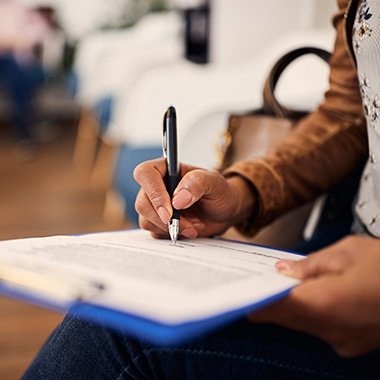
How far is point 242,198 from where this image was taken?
757 mm

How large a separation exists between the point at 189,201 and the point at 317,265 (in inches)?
7.3

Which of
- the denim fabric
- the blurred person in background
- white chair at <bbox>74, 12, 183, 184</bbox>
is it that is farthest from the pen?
the denim fabric

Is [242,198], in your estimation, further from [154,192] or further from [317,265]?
[317,265]

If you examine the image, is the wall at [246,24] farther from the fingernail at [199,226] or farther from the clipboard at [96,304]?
the clipboard at [96,304]

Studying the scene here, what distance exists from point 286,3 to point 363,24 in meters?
2.00

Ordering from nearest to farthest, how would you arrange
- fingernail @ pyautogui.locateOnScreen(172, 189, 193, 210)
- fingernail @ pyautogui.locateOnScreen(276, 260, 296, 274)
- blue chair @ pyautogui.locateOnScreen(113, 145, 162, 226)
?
fingernail @ pyautogui.locateOnScreen(276, 260, 296, 274) < fingernail @ pyautogui.locateOnScreen(172, 189, 193, 210) < blue chair @ pyautogui.locateOnScreen(113, 145, 162, 226)

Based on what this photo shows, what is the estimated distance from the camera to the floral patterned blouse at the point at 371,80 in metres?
0.68

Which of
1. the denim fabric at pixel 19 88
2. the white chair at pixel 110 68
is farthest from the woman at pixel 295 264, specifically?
the denim fabric at pixel 19 88

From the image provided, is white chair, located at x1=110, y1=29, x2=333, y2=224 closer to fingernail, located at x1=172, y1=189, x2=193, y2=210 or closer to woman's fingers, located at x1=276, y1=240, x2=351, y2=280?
fingernail, located at x1=172, y1=189, x2=193, y2=210

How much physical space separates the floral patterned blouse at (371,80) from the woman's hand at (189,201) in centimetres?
14

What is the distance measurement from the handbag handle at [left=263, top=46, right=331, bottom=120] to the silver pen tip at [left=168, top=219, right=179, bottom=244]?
16.3 inches

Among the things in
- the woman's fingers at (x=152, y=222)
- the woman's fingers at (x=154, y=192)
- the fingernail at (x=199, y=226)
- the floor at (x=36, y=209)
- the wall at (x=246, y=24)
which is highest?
the woman's fingers at (x=154, y=192)

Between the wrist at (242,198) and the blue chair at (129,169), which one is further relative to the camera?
the blue chair at (129,169)

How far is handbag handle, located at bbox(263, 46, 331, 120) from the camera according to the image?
0.97 metres
